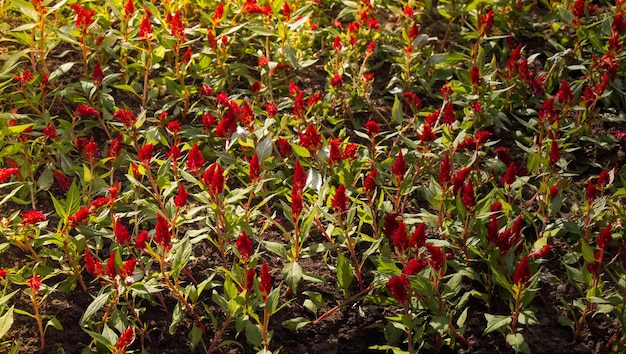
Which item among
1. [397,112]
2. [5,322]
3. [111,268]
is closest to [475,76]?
[397,112]

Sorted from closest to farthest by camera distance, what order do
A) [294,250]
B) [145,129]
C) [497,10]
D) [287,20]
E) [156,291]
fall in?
[156,291] < [294,250] < [145,129] < [287,20] < [497,10]

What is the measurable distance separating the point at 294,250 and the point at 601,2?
3.56 metres

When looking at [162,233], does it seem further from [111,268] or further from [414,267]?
[414,267]

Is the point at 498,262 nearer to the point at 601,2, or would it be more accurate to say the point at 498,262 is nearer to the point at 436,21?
the point at 436,21

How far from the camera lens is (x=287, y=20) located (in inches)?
182

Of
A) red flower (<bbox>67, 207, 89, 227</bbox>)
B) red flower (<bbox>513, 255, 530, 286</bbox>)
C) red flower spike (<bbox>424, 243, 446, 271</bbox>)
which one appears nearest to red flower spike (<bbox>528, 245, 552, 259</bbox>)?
red flower (<bbox>513, 255, 530, 286</bbox>)

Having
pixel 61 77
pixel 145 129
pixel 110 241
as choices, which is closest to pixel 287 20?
pixel 145 129

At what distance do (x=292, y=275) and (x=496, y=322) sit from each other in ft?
2.84

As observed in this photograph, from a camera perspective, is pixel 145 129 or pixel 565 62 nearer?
pixel 145 129

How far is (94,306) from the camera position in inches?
121

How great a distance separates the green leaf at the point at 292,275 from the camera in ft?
10.6

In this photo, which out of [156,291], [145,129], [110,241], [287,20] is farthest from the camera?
[287,20]

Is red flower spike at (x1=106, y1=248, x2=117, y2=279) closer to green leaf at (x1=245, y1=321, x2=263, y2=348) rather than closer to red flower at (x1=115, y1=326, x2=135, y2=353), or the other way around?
red flower at (x1=115, y1=326, x2=135, y2=353)

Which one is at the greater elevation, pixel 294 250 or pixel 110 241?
pixel 294 250
